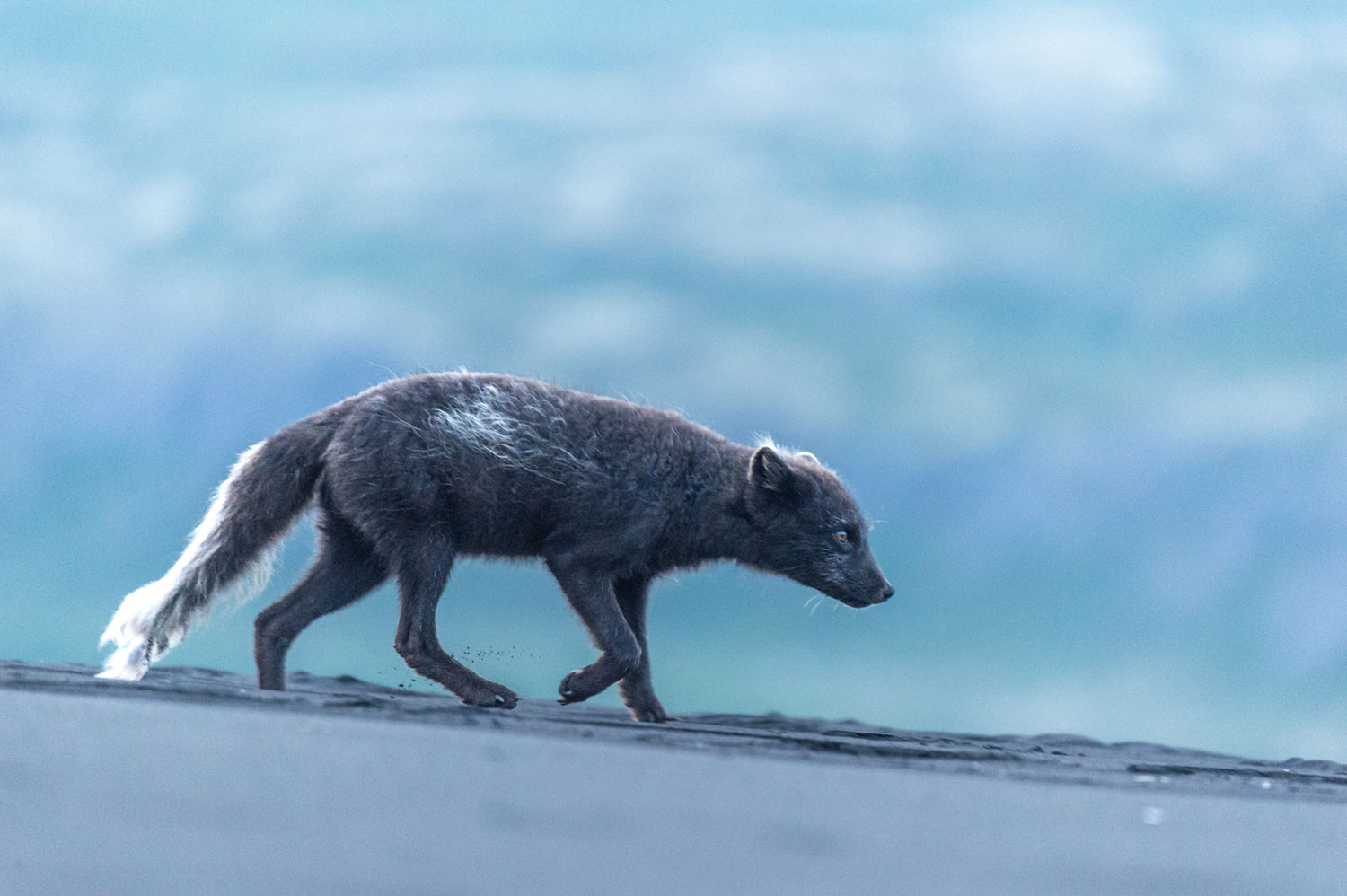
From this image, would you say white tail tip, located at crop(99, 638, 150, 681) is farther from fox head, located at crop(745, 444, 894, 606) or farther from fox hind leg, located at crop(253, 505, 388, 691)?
→ fox head, located at crop(745, 444, 894, 606)

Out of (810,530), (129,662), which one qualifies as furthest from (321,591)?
(810,530)

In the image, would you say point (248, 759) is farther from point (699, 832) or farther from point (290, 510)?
point (290, 510)

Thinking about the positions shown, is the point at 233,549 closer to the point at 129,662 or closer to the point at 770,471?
the point at 129,662

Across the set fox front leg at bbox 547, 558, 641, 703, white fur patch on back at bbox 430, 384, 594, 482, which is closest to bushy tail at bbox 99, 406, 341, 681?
white fur patch on back at bbox 430, 384, 594, 482

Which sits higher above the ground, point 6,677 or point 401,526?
point 401,526

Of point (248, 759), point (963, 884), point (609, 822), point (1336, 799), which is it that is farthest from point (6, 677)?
point (1336, 799)

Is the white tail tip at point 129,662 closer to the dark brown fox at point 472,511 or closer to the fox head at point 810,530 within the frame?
the dark brown fox at point 472,511
